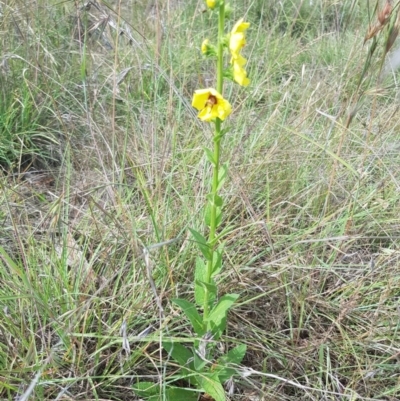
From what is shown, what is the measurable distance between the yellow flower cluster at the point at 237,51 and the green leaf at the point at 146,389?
0.68 meters

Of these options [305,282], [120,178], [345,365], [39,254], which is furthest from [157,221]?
[345,365]

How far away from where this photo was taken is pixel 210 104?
0.98 m

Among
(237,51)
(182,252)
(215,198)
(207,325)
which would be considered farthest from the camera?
(182,252)

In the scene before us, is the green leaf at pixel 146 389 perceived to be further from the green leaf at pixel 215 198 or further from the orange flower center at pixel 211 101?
the orange flower center at pixel 211 101

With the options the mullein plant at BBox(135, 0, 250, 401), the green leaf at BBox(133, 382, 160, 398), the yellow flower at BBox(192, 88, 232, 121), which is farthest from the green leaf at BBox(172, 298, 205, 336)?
the yellow flower at BBox(192, 88, 232, 121)

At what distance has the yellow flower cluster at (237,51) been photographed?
36.0 inches

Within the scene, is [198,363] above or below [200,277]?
below

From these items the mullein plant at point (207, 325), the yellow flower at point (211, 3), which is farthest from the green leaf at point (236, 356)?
the yellow flower at point (211, 3)

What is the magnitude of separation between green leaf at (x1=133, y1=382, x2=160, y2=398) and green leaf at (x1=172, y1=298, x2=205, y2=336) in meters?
0.15

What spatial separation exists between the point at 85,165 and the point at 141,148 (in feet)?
0.76

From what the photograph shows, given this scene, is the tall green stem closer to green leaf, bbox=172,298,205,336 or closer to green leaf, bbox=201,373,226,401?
green leaf, bbox=172,298,205,336

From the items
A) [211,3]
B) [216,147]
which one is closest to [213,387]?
[216,147]

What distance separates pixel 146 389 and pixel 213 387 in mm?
148

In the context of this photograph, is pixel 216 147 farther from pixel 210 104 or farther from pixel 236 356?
pixel 236 356
